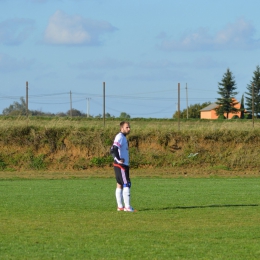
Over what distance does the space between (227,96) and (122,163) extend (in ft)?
330

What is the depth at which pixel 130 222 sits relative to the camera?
43.6 ft

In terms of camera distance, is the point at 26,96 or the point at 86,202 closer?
the point at 86,202

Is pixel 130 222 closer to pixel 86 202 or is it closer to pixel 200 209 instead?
pixel 200 209

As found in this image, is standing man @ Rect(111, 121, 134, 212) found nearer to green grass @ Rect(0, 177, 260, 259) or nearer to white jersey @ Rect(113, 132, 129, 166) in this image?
white jersey @ Rect(113, 132, 129, 166)

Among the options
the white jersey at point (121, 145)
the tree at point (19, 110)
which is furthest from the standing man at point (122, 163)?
the tree at point (19, 110)

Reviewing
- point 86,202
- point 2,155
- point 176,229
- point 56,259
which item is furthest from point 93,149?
point 56,259

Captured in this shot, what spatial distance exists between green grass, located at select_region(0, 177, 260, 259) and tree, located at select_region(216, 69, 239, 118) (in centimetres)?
9087

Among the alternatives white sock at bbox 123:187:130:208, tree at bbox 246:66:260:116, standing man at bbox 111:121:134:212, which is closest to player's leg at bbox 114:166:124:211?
standing man at bbox 111:121:134:212

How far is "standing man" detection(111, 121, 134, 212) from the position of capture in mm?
15477

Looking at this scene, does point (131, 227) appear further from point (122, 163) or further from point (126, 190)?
point (122, 163)

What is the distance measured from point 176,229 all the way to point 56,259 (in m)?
3.63

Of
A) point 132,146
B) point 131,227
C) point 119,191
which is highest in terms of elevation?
point 132,146

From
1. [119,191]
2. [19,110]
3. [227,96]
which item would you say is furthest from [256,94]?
[119,191]

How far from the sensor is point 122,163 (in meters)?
15.6
